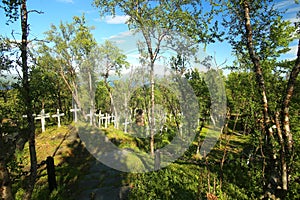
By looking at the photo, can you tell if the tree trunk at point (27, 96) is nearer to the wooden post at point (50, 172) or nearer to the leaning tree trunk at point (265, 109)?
the wooden post at point (50, 172)

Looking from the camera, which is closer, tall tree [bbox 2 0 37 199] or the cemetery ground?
tall tree [bbox 2 0 37 199]

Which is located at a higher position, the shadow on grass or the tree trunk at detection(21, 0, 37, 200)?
the tree trunk at detection(21, 0, 37, 200)

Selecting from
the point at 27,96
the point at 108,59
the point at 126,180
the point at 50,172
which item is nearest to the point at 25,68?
the point at 27,96

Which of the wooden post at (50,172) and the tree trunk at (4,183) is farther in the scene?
the wooden post at (50,172)

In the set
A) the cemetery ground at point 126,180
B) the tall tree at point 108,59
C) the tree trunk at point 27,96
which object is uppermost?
the tall tree at point 108,59

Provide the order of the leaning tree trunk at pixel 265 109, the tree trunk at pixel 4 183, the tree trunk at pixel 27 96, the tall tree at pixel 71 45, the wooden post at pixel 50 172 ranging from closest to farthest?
the tree trunk at pixel 4 183 → the tree trunk at pixel 27 96 → the leaning tree trunk at pixel 265 109 → the wooden post at pixel 50 172 → the tall tree at pixel 71 45

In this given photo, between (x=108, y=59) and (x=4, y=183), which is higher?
(x=108, y=59)

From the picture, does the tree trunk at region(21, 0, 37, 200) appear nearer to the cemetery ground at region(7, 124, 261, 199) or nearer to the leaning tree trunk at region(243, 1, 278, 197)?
the cemetery ground at region(7, 124, 261, 199)

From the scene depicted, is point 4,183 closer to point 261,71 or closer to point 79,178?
point 79,178

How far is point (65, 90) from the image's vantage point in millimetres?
24516

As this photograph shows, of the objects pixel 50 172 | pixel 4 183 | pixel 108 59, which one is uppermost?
pixel 108 59

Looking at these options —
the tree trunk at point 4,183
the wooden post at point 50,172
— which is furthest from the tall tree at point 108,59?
the tree trunk at point 4,183

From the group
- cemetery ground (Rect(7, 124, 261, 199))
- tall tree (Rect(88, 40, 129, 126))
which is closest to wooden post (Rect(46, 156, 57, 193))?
cemetery ground (Rect(7, 124, 261, 199))

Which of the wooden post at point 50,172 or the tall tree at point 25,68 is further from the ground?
the tall tree at point 25,68
